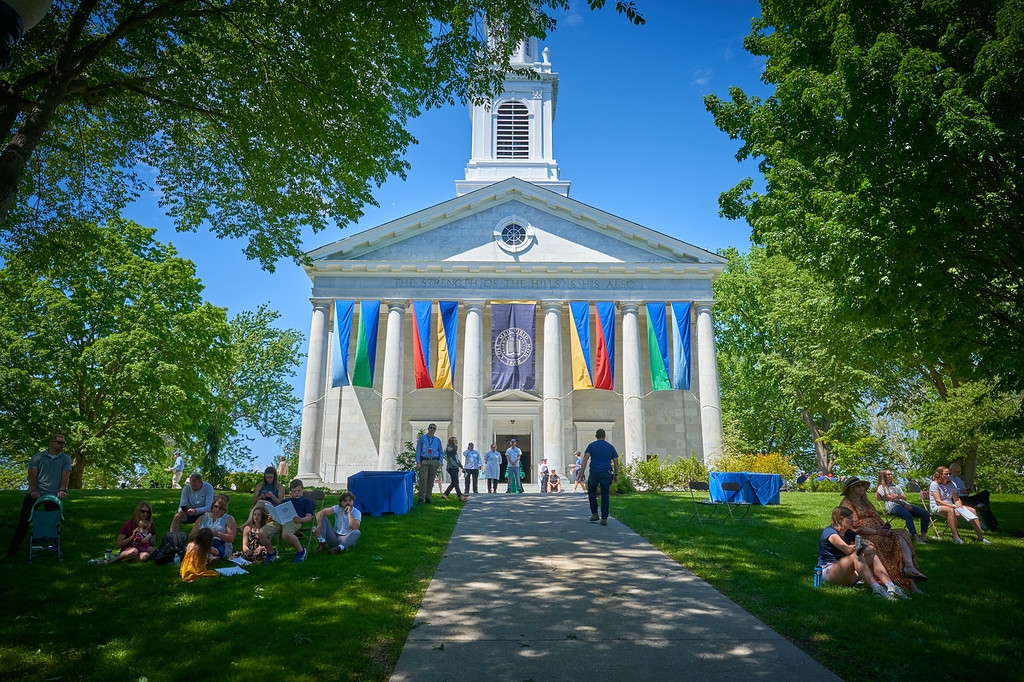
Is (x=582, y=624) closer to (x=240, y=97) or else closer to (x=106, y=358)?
(x=240, y=97)

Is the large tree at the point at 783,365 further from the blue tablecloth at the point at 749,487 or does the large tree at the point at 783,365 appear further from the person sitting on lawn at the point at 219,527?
the person sitting on lawn at the point at 219,527

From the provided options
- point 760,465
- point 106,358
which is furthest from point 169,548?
point 760,465

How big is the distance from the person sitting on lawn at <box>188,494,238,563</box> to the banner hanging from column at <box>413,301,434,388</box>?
18895mm

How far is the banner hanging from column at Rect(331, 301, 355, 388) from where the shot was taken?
2866 centimetres

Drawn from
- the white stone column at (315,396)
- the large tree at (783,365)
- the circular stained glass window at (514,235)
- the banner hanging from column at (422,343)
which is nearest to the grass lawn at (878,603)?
the large tree at (783,365)

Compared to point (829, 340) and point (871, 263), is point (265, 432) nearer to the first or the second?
point (829, 340)

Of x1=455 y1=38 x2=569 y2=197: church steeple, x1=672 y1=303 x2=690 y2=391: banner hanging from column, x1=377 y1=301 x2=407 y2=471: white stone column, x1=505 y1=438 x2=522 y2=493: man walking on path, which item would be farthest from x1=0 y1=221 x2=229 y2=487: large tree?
x1=455 y1=38 x2=569 y2=197: church steeple

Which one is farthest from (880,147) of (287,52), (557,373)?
(557,373)

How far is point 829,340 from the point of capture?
2572 centimetres

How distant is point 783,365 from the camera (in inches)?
1278

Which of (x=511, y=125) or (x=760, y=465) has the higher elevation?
(x=511, y=125)

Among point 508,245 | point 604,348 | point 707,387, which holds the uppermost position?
point 508,245

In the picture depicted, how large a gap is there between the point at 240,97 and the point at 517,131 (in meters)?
33.0

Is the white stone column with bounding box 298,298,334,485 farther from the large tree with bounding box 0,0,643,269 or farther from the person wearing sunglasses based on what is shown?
the person wearing sunglasses
